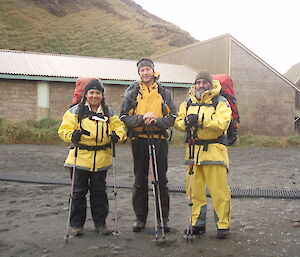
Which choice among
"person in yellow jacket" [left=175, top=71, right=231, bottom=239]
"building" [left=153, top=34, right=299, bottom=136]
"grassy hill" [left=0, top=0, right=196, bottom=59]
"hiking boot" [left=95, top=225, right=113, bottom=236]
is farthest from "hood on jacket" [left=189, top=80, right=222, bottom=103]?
"grassy hill" [left=0, top=0, right=196, bottom=59]

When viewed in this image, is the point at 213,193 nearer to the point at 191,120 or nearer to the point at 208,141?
the point at 208,141

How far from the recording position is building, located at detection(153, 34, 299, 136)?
22.1 m

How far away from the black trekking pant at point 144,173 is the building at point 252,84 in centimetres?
1803

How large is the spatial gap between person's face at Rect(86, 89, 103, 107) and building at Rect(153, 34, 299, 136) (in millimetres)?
18053

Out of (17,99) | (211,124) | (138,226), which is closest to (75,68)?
(17,99)

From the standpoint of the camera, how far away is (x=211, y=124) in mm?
4258

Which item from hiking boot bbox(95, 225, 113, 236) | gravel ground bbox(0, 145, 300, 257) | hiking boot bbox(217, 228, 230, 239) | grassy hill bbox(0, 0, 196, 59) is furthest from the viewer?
grassy hill bbox(0, 0, 196, 59)

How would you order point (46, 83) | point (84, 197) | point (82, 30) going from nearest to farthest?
point (84, 197), point (46, 83), point (82, 30)

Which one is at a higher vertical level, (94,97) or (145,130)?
(94,97)

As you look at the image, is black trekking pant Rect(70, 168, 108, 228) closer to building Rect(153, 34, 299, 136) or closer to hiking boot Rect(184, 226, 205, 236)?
hiking boot Rect(184, 226, 205, 236)

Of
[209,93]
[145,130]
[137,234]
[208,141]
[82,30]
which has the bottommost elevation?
[137,234]

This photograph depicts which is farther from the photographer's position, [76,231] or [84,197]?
[84,197]

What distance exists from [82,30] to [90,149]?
5782 cm

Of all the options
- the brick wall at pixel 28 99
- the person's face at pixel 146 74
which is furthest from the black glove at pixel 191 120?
the brick wall at pixel 28 99
